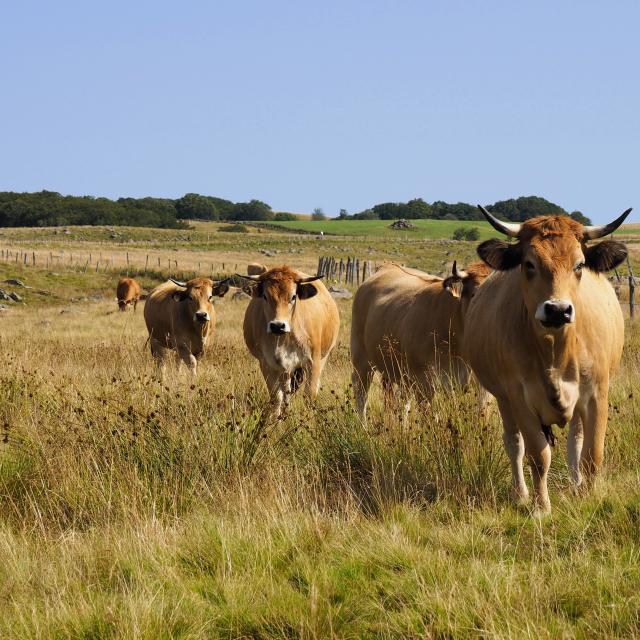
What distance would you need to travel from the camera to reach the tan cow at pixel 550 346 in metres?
5.63

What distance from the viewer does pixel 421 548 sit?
4793 mm

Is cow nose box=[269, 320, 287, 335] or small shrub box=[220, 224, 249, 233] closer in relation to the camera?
cow nose box=[269, 320, 287, 335]

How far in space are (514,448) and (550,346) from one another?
91 centimetres

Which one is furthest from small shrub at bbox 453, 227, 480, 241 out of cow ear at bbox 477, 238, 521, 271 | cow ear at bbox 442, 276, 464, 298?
cow ear at bbox 477, 238, 521, 271

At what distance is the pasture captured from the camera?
400 centimetres

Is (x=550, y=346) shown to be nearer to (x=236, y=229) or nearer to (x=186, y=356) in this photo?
(x=186, y=356)

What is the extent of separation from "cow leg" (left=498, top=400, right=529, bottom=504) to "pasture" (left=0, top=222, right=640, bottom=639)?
124 millimetres

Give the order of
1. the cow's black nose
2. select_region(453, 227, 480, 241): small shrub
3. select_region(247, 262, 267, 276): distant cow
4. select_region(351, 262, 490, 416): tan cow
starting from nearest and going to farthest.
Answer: the cow's black nose < select_region(351, 262, 490, 416): tan cow < select_region(247, 262, 267, 276): distant cow < select_region(453, 227, 480, 241): small shrub

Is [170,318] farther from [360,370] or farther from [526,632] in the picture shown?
[526,632]

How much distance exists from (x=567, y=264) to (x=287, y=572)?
262 cm

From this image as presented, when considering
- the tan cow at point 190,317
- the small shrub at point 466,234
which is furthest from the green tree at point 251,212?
the tan cow at point 190,317

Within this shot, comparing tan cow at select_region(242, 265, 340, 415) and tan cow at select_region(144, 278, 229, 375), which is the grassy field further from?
tan cow at select_region(242, 265, 340, 415)

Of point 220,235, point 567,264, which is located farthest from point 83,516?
point 220,235

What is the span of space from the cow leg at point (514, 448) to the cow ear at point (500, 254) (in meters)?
1.06
